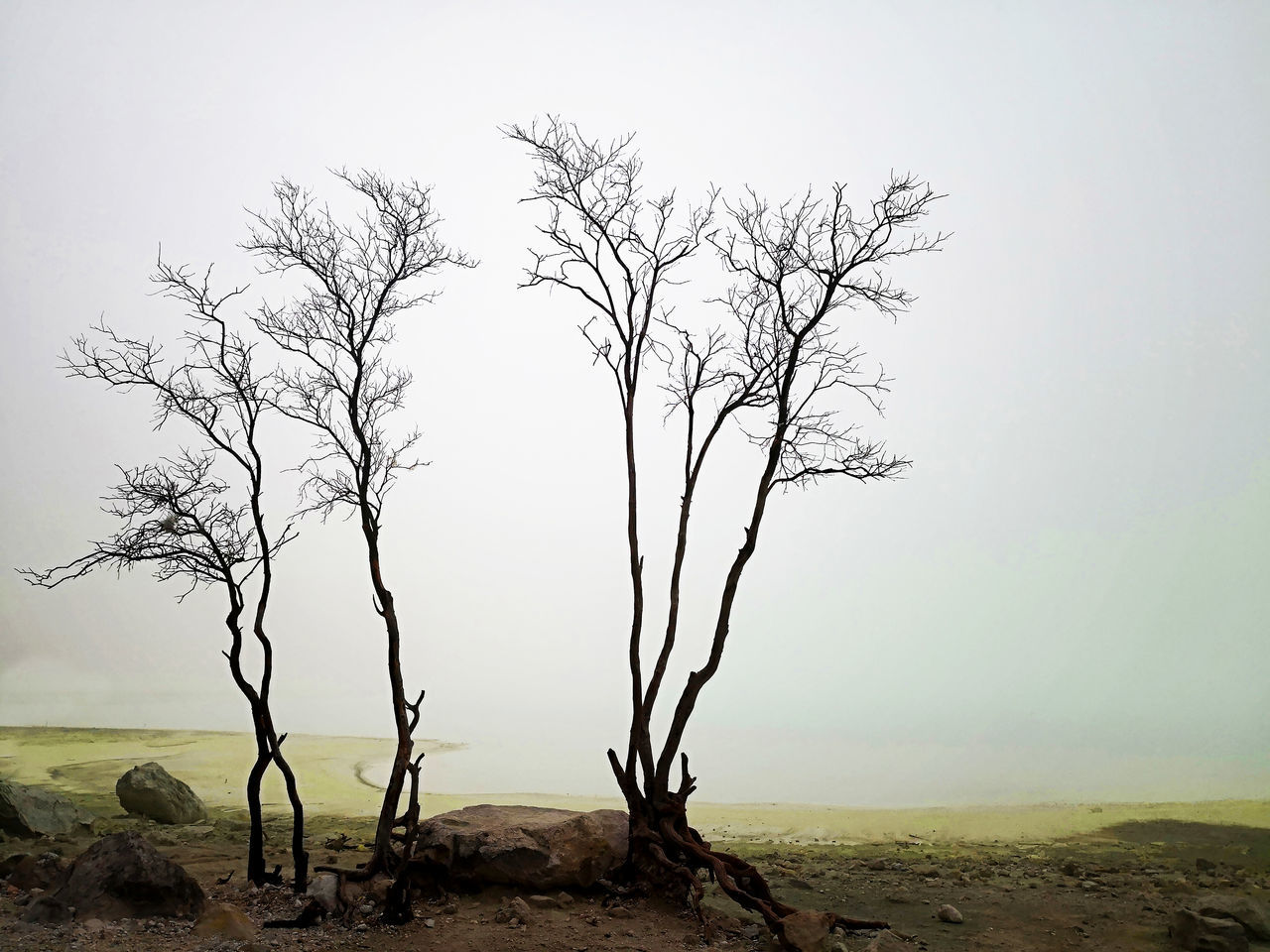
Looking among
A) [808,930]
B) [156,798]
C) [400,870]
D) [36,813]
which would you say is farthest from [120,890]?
[156,798]

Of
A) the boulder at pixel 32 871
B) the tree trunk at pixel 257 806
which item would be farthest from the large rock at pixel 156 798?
the tree trunk at pixel 257 806

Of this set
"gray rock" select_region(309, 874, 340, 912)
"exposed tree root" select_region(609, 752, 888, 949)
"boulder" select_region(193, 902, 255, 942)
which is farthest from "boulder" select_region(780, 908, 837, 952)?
"boulder" select_region(193, 902, 255, 942)

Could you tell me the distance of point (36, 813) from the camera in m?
14.5

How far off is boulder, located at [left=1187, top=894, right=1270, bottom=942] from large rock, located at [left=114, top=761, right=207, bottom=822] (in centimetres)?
1492

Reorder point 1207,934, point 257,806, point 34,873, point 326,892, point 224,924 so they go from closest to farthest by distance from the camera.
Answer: point 224,924 → point 1207,934 → point 326,892 → point 34,873 → point 257,806

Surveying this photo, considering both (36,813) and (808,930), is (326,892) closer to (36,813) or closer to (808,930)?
(808,930)

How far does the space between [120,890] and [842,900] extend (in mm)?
7976

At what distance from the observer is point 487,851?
34.9 feet

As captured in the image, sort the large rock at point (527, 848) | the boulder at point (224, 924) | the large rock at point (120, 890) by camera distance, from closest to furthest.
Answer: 1. the boulder at point (224, 924)
2. the large rock at point (120, 890)
3. the large rock at point (527, 848)

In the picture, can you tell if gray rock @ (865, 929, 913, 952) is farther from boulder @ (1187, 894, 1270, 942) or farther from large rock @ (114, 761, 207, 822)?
large rock @ (114, 761, 207, 822)

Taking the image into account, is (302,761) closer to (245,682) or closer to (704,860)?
(245,682)

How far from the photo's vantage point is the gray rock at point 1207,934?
9.53 metres

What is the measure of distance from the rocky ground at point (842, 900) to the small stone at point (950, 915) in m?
0.07

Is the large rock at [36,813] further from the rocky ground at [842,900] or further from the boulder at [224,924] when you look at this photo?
the boulder at [224,924]
